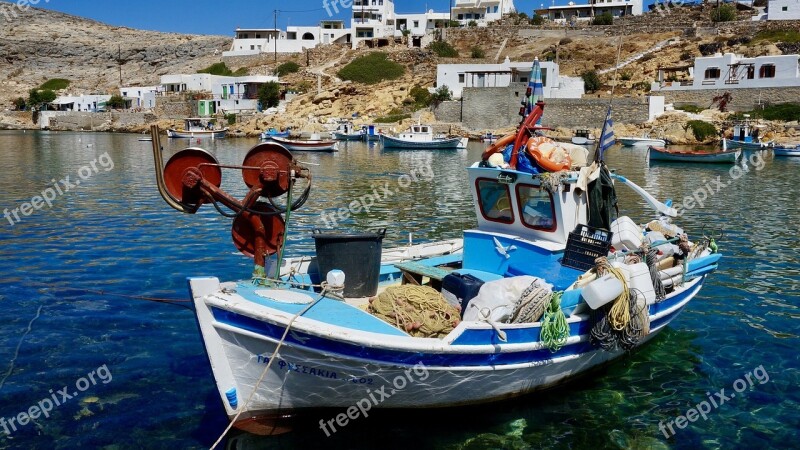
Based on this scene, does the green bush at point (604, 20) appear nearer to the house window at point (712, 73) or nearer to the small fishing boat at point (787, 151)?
the house window at point (712, 73)

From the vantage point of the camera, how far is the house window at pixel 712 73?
191ft

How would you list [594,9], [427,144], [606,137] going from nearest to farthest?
[606,137] → [427,144] → [594,9]

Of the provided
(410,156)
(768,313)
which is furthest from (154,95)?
(768,313)

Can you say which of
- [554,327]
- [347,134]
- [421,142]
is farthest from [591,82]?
[554,327]

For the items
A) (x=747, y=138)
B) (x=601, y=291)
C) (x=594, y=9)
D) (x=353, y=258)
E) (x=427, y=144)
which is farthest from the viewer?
(x=594, y=9)

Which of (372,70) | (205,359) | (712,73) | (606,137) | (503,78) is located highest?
(372,70)

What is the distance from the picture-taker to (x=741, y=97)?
5688 cm

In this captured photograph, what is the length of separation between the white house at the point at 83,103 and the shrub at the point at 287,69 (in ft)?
80.7

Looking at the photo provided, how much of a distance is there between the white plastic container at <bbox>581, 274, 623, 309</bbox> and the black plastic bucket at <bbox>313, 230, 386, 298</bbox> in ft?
8.19

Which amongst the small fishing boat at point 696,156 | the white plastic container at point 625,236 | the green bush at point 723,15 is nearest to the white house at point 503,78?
the small fishing boat at point 696,156

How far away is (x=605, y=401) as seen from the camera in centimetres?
825

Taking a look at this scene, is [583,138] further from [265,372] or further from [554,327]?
[265,372]

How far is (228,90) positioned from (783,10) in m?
64.3

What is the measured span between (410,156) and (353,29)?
170 ft
